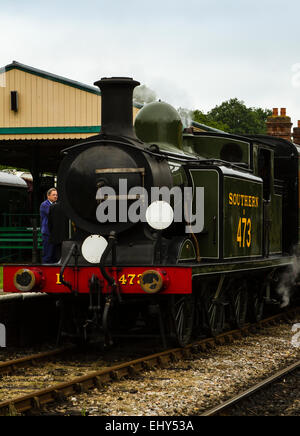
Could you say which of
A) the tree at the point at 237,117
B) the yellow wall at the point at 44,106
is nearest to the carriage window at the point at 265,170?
the yellow wall at the point at 44,106

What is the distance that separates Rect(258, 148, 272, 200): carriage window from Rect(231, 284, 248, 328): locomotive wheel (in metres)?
1.51

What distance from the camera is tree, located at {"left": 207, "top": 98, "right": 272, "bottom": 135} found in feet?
276

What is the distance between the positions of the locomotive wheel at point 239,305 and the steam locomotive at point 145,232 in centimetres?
20

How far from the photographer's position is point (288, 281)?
41.2 feet

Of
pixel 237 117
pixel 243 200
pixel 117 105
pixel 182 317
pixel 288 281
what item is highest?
pixel 237 117

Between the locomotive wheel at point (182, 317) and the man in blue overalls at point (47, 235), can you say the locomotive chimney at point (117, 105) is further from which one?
the locomotive wheel at point (182, 317)

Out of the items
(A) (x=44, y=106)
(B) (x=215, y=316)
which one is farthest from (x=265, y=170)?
(A) (x=44, y=106)

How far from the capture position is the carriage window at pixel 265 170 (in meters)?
11.0

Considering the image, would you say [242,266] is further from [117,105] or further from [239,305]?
[117,105]

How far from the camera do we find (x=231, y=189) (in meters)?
9.24

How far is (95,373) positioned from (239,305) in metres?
3.98

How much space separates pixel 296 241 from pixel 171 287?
4933 millimetres
